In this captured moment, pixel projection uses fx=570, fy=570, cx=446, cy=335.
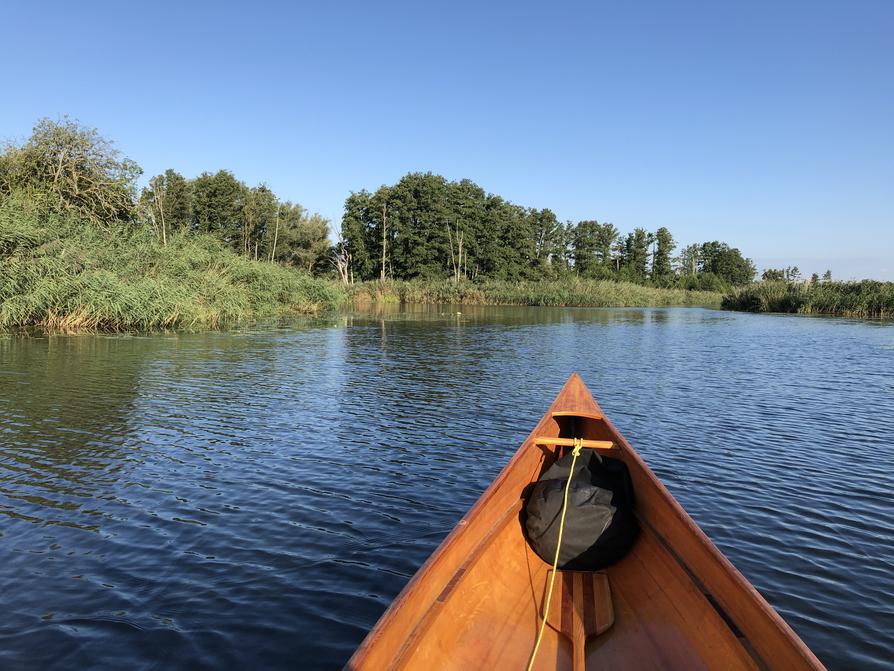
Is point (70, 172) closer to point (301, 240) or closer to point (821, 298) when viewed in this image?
point (301, 240)

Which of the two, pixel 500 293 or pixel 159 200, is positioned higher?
pixel 159 200

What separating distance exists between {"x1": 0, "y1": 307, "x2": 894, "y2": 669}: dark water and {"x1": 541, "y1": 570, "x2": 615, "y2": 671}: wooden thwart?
1.41 meters

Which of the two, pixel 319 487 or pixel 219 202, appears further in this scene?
pixel 219 202

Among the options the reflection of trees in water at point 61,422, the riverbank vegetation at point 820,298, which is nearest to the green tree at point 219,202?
the reflection of trees in water at point 61,422

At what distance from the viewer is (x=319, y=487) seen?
7.11m

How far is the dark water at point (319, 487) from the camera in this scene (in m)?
4.27

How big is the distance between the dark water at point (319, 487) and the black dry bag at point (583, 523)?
52.5 inches

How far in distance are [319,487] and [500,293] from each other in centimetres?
5024

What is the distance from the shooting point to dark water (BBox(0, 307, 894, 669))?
168 inches

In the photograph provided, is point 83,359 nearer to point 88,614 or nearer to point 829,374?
point 88,614

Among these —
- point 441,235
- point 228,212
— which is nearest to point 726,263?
point 441,235

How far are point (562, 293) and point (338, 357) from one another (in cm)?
4058

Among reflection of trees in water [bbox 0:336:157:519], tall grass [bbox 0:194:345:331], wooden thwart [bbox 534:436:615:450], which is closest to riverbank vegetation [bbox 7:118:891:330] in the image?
tall grass [bbox 0:194:345:331]

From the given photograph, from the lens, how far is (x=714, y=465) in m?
8.12
